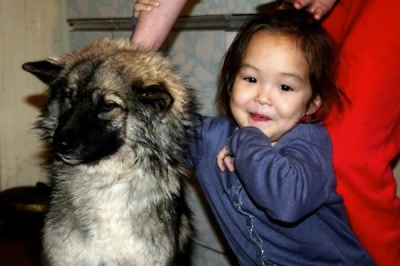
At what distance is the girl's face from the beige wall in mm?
1513

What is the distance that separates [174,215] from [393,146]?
1.85 ft

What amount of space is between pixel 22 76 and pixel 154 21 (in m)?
1.32

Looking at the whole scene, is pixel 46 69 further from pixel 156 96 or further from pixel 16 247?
pixel 16 247

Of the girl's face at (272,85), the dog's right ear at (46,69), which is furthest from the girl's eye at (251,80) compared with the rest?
the dog's right ear at (46,69)

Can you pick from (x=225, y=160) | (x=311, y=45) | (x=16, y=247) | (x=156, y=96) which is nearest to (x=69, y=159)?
(x=156, y=96)

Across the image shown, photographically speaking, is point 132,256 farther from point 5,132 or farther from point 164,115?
point 5,132

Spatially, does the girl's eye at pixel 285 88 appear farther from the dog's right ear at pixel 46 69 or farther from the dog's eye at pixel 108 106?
the dog's right ear at pixel 46 69

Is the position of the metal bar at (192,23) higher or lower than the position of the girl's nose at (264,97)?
higher

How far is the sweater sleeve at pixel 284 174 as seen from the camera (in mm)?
1096

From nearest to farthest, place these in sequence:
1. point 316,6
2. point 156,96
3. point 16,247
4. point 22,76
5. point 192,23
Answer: point 156,96 < point 316,6 < point 192,23 < point 16,247 < point 22,76

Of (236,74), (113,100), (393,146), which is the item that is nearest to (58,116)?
(113,100)

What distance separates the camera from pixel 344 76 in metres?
1.23

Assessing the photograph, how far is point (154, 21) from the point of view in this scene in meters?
1.40

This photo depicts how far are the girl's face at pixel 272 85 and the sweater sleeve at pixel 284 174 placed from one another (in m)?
0.06
